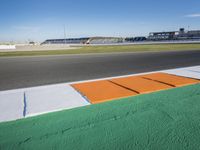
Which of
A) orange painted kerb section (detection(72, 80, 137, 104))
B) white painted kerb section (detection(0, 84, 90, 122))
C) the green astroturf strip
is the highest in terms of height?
orange painted kerb section (detection(72, 80, 137, 104))

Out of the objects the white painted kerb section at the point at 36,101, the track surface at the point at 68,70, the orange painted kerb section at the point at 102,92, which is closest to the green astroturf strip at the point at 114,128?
the white painted kerb section at the point at 36,101

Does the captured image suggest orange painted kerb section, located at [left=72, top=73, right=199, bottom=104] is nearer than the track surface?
Yes

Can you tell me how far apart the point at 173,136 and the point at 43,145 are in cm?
177

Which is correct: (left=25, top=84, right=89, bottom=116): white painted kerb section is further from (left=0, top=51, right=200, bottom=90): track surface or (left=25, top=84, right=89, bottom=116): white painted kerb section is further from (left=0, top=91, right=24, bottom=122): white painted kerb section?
(left=0, top=51, right=200, bottom=90): track surface

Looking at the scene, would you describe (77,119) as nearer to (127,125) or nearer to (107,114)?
(107,114)

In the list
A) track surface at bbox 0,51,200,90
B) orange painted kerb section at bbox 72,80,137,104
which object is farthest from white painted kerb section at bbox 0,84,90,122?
track surface at bbox 0,51,200,90

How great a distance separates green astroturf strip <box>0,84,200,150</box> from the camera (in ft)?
6.93

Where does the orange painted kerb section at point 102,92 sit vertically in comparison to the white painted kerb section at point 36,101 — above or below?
above

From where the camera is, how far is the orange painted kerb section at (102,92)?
12.5 ft

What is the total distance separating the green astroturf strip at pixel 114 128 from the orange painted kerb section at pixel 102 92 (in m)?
0.38

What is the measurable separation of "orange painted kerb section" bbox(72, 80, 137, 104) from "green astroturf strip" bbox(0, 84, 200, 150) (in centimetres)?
38

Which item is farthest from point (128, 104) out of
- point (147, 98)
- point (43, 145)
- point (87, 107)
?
point (43, 145)

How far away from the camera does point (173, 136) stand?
222cm

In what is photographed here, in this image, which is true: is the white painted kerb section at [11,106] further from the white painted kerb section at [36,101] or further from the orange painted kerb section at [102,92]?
the orange painted kerb section at [102,92]
